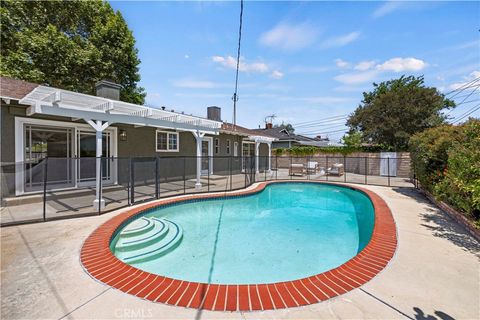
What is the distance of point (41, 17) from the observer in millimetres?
14945

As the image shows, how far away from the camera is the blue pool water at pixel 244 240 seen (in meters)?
3.97

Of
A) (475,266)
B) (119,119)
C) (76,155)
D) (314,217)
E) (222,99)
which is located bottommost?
(314,217)

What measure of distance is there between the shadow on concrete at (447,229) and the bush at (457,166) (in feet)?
1.23

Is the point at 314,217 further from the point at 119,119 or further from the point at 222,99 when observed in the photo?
the point at 222,99

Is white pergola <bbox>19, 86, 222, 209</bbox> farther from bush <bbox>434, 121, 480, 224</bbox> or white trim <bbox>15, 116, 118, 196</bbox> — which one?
bush <bbox>434, 121, 480, 224</bbox>

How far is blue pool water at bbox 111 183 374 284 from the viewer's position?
397cm

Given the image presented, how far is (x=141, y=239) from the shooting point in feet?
14.6

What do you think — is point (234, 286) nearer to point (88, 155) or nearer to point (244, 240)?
point (244, 240)

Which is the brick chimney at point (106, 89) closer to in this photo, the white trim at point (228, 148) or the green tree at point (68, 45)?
the white trim at point (228, 148)

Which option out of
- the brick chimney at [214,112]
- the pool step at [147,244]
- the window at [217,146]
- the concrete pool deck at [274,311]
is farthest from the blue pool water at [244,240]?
the brick chimney at [214,112]

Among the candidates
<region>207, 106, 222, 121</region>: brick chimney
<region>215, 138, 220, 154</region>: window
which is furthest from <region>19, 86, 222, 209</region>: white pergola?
<region>207, 106, 222, 121</region>: brick chimney

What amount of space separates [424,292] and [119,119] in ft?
25.6

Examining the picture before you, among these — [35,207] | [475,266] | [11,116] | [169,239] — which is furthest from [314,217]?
[11,116]

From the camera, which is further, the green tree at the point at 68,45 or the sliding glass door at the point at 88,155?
the green tree at the point at 68,45
